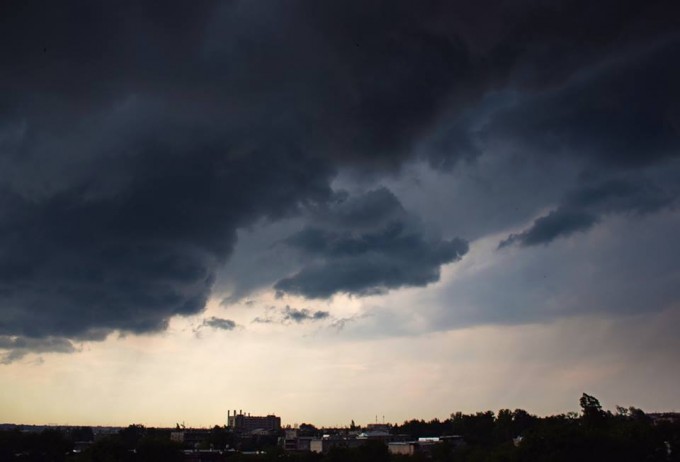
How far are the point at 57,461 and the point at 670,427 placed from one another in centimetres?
16130

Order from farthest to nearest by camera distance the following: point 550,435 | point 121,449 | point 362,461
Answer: point 121,449
point 362,461
point 550,435

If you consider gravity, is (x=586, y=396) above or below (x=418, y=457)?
above

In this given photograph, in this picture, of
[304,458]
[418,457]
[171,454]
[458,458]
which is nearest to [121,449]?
[171,454]

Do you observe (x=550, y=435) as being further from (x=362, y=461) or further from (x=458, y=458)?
(x=458, y=458)

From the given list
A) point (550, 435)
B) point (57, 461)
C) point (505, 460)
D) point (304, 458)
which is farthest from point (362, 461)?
point (57, 461)

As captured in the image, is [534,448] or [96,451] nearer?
[534,448]

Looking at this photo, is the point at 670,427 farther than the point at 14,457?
No

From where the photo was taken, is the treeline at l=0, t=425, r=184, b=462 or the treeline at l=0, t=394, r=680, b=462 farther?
the treeline at l=0, t=425, r=184, b=462

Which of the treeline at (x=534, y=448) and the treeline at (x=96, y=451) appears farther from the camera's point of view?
the treeline at (x=96, y=451)

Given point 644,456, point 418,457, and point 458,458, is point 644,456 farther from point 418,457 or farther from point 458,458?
point 458,458

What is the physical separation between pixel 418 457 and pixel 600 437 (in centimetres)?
5764

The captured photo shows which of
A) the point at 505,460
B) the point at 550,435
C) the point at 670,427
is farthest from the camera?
the point at 670,427

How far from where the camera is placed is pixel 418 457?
152 m

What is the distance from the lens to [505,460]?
4373 inches
